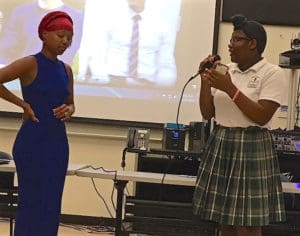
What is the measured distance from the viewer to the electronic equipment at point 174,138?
138 inches

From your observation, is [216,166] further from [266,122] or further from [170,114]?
[170,114]

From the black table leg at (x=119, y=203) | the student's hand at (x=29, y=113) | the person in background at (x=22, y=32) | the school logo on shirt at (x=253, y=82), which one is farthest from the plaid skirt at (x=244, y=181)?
the person in background at (x=22, y=32)

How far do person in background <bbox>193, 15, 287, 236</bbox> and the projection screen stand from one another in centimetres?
224

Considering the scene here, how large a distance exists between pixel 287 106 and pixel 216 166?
2.22 metres

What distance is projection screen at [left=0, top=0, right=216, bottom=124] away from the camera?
178 inches

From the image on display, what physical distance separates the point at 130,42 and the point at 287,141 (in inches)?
69.2

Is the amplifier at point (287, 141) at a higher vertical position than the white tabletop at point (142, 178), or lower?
higher

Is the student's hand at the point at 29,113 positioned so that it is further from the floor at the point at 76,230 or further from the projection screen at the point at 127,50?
the projection screen at the point at 127,50

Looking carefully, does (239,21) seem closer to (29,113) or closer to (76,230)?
(29,113)

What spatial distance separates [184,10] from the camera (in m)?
4.53

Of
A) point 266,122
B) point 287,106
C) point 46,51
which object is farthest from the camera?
point 287,106

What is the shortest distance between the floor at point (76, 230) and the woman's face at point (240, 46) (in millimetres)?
2522

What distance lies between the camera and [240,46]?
223 centimetres

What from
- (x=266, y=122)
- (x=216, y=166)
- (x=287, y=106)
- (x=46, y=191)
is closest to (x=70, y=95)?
(x=46, y=191)
